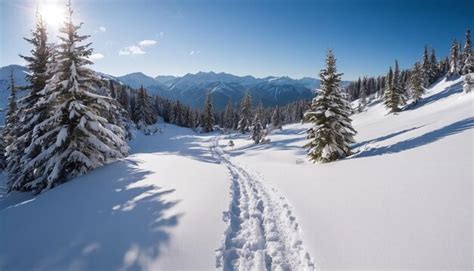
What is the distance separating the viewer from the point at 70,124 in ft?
42.3

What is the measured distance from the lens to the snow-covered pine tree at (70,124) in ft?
40.8

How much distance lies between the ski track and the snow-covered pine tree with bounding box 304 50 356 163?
9.96 metres

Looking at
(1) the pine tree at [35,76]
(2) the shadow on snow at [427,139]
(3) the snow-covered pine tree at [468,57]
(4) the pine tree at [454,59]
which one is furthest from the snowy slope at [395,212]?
(4) the pine tree at [454,59]

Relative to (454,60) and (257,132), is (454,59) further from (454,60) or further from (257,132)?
(257,132)

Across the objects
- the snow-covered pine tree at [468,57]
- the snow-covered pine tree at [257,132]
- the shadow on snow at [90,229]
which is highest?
the snow-covered pine tree at [468,57]

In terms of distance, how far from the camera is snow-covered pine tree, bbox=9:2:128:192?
490 inches

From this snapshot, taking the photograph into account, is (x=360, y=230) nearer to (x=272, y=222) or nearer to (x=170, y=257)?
(x=272, y=222)

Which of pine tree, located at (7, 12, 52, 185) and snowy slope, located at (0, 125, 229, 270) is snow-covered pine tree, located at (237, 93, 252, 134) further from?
snowy slope, located at (0, 125, 229, 270)

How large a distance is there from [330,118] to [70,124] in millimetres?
16980

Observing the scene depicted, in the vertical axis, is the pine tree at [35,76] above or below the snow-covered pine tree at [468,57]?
below

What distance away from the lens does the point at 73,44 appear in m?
13.0

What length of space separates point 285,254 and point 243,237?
126 centimetres

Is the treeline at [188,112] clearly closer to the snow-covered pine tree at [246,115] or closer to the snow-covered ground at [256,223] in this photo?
the snow-covered pine tree at [246,115]

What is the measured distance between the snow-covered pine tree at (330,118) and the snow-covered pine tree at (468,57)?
56.1 m
